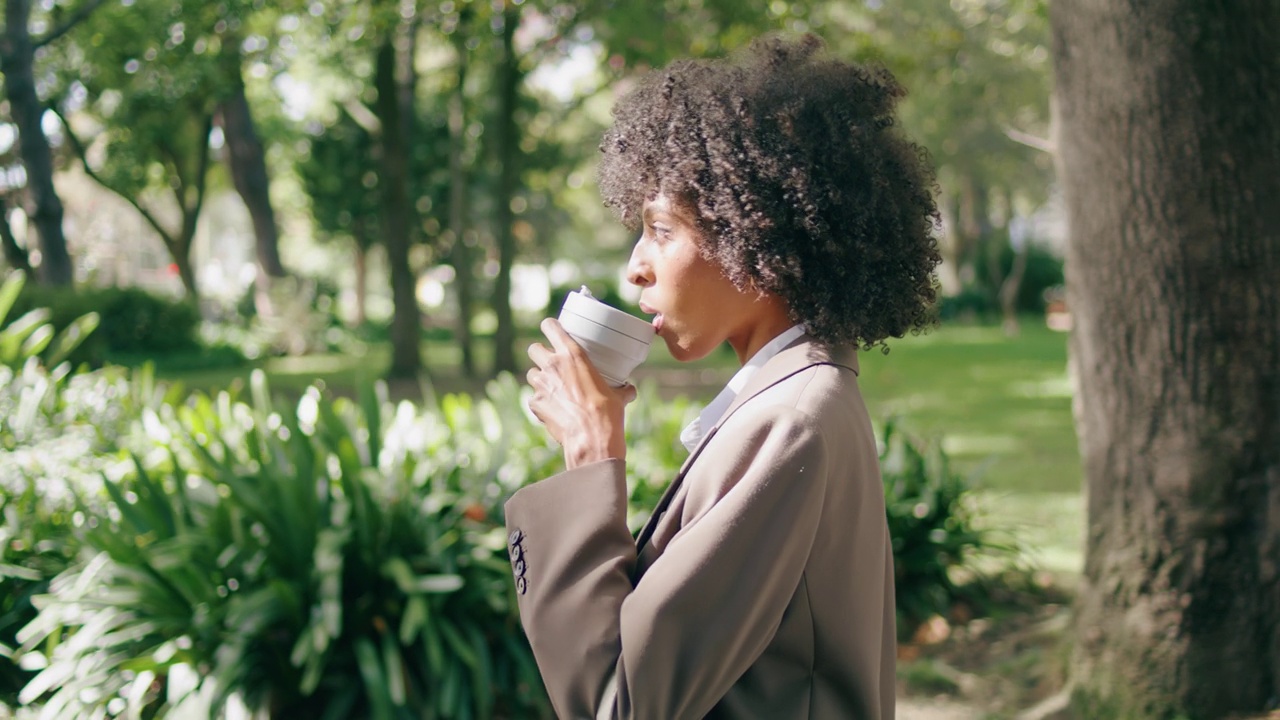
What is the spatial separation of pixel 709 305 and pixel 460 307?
1796 centimetres

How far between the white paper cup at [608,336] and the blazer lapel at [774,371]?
0.15 m

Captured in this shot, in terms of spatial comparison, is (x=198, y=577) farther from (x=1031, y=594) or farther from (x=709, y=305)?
(x=1031, y=594)

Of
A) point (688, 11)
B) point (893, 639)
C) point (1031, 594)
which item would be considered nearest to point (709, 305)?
point (893, 639)

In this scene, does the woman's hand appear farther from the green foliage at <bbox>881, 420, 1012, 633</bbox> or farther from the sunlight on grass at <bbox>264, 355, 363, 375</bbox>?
the sunlight on grass at <bbox>264, 355, 363, 375</bbox>

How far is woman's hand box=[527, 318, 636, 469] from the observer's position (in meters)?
1.64

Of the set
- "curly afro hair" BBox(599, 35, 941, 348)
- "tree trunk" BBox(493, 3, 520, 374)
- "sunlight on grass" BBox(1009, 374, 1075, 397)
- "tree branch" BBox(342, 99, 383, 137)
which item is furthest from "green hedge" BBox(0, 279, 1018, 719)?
"tree branch" BBox(342, 99, 383, 137)

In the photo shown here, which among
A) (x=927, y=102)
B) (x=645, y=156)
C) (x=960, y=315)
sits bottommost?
(x=960, y=315)

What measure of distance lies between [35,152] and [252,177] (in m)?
14.3

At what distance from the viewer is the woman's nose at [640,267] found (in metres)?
1.72

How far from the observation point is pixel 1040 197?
36.1m

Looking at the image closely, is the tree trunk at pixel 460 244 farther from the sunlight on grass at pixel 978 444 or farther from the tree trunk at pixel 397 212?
the sunlight on grass at pixel 978 444

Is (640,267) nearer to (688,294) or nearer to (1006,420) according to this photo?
(688,294)

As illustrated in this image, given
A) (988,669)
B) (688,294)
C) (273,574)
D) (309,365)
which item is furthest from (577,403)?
(309,365)

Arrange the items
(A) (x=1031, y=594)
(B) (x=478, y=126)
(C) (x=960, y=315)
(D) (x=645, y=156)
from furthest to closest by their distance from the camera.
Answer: (C) (x=960, y=315)
(B) (x=478, y=126)
(A) (x=1031, y=594)
(D) (x=645, y=156)
